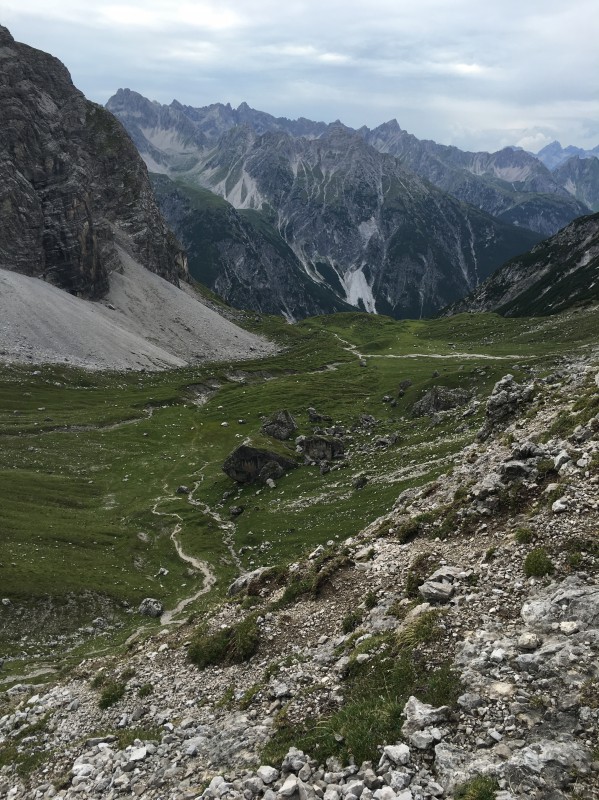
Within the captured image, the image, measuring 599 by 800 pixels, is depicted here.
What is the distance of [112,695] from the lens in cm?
2509

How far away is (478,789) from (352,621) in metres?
10.1

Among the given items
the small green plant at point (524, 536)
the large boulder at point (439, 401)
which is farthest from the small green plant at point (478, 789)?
the large boulder at point (439, 401)

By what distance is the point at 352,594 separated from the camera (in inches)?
957

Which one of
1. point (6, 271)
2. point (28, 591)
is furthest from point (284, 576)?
point (6, 271)

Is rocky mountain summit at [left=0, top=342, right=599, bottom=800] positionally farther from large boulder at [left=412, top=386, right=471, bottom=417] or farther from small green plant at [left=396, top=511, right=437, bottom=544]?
large boulder at [left=412, top=386, right=471, bottom=417]

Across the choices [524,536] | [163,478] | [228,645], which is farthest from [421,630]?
[163,478]

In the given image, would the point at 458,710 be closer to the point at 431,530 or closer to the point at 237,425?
the point at 431,530

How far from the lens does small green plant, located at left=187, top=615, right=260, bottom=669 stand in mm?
23844

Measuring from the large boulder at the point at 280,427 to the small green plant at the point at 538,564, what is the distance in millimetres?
81542

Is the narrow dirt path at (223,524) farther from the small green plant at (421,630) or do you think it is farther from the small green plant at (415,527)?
Answer: the small green plant at (421,630)

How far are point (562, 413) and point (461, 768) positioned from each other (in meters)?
20.1

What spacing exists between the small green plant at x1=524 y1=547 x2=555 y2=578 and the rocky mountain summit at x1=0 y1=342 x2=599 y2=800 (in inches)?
2.1

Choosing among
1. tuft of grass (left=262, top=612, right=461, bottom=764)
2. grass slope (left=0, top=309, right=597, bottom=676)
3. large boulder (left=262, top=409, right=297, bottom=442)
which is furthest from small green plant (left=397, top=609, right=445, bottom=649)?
large boulder (left=262, top=409, right=297, bottom=442)

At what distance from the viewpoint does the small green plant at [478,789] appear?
470 inches
